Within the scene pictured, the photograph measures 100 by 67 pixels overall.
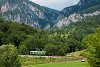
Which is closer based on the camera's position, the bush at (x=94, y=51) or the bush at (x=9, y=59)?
the bush at (x=94, y=51)

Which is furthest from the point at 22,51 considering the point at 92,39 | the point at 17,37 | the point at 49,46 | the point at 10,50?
the point at 92,39

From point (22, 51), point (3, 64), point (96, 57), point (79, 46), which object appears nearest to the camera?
point (96, 57)

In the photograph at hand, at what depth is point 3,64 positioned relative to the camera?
46.2 meters

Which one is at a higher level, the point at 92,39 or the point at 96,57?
the point at 92,39

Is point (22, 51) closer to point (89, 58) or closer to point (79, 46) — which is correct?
point (79, 46)

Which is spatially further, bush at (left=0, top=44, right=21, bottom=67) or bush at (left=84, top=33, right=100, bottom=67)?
bush at (left=0, top=44, right=21, bottom=67)

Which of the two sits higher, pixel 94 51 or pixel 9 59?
pixel 94 51

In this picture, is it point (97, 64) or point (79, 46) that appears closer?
point (97, 64)

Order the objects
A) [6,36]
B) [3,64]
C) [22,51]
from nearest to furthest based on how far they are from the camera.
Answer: [3,64]
[22,51]
[6,36]

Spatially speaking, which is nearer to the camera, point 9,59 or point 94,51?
point 94,51

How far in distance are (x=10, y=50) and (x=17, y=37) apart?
343ft

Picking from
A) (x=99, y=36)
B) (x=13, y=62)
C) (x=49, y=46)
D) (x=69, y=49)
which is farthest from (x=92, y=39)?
(x=69, y=49)

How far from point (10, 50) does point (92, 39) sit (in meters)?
13.8

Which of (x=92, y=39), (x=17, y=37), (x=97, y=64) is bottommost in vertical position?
(x=97, y=64)
